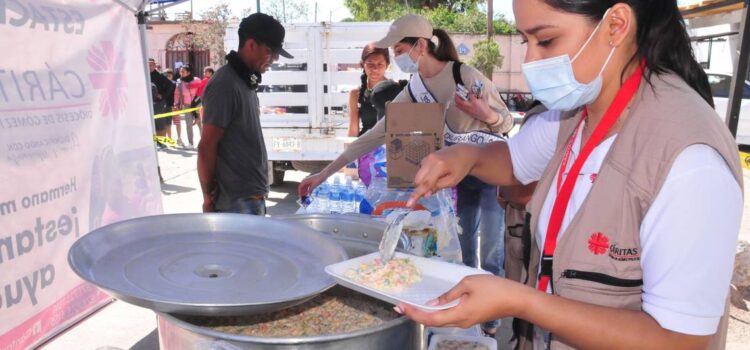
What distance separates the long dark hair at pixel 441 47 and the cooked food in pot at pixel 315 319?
207cm

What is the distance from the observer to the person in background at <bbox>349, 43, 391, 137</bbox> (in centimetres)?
525

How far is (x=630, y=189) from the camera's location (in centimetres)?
105

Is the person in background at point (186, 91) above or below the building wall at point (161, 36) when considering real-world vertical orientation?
below

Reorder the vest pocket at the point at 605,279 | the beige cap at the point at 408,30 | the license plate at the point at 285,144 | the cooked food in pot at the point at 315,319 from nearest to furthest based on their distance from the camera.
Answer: the vest pocket at the point at 605,279 < the cooked food in pot at the point at 315,319 < the beige cap at the point at 408,30 < the license plate at the point at 285,144

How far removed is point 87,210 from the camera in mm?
3605

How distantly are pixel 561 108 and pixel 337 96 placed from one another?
642 centimetres

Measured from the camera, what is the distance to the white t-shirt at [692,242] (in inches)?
37.1

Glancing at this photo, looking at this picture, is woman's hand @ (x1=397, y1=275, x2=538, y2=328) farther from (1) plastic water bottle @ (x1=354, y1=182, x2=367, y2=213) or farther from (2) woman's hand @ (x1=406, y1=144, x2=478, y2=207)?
(1) plastic water bottle @ (x1=354, y1=182, x2=367, y2=213)

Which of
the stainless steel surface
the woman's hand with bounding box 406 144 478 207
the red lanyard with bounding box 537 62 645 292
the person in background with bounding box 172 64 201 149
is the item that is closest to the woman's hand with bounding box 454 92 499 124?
the stainless steel surface

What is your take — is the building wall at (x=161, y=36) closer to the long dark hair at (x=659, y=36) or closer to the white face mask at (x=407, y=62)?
the white face mask at (x=407, y=62)

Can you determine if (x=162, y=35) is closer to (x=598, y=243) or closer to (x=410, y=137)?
(x=410, y=137)

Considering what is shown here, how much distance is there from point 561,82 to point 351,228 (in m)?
1.12

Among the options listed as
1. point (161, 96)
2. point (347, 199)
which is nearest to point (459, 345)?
point (347, 199)

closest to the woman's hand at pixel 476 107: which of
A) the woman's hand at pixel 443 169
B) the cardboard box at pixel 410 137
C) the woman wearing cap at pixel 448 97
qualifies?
the woman wearing cap at pixel 448 97
